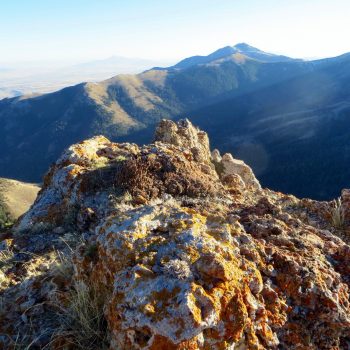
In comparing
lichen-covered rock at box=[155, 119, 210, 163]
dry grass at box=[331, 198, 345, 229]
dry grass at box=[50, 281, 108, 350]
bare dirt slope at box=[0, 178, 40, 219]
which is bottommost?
bare dirt slope at box=[0, 178, 40, 219]

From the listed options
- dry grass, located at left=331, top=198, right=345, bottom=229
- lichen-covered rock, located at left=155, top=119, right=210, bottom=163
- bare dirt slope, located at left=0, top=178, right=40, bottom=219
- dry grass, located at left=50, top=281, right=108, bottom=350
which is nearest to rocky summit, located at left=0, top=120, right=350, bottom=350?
dry grass, located at left=50, top=281, right=108, bottom=350

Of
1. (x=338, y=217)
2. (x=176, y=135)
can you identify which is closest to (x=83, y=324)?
(x=338, y=217)

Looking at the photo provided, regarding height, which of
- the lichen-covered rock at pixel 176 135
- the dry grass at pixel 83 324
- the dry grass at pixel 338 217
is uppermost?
the dry grass at pixel 83 324

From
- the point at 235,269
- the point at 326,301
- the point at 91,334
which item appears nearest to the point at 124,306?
the point at 91,334

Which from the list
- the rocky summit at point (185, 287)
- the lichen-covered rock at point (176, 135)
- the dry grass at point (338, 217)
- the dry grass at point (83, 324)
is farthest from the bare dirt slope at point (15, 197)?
the dry grass at point (83, 324)

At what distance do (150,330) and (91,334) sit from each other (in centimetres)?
→ 92

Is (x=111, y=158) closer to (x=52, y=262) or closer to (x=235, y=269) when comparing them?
(x=52, y=262)

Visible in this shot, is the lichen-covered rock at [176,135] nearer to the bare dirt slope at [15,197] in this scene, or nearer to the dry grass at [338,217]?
the dry grass at [338,217]

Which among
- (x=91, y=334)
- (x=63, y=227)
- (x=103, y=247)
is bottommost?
(x=63, y=227)

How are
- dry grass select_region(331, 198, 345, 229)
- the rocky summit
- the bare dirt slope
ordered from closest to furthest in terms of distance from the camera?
1. the rocky summit
2. dry grass select_region(331, 198, 345, 229)
3. the bare dirt slope

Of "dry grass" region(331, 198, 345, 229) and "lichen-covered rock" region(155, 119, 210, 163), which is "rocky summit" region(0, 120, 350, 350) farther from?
"lichen-covered rock" region(155, 119, 210, 163)

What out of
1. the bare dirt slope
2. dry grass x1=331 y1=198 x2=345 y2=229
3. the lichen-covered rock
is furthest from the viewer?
the bare dirt slope

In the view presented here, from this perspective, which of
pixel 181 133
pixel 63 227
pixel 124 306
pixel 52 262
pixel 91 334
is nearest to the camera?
pixel 124 306

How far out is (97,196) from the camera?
9.52 metres
